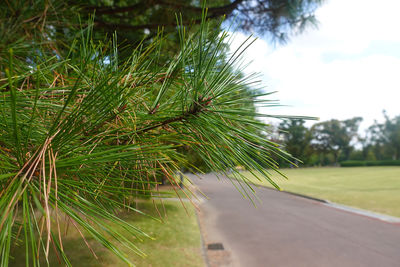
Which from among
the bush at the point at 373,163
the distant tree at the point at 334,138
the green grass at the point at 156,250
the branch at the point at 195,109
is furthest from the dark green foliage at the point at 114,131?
the distant tree at the point at 334,138

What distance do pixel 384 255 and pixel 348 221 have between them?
286 centimetres

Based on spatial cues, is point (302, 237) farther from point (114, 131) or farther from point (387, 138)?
point (387, 138)

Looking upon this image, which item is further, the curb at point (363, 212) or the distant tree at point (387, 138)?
the distant tree at point (387, 138)

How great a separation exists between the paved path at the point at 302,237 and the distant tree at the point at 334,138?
56840mm

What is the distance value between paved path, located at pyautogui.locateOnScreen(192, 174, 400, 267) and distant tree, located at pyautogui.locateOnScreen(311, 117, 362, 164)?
56840 millimetres

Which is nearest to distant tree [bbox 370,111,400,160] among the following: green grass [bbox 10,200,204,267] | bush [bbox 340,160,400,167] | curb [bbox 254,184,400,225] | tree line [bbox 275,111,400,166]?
tree line [bbox 275,111,400,166]

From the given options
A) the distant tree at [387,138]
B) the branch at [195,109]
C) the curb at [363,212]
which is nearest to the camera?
the branch at [195,109]

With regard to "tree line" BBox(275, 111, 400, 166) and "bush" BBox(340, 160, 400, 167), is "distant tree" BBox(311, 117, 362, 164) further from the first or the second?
"bush" BBox(340, 160, 400, 167)

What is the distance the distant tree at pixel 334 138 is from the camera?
60.2 metres

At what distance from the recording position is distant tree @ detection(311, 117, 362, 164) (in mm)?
60156

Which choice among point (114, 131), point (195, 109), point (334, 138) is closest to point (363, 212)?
point (195, 109)

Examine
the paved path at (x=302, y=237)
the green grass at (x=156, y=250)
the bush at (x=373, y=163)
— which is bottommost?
the bush at (x=373, y=163)

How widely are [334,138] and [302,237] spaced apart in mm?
63714

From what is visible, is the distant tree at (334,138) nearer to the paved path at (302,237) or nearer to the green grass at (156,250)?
the paved path at (302,237)
